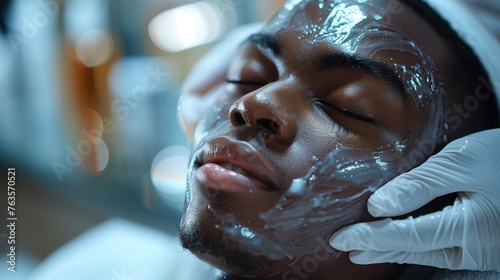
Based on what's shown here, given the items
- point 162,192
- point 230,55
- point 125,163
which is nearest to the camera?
point 230,55

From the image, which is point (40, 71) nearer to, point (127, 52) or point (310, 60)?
point (127, 52)

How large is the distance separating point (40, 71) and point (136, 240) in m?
1.04

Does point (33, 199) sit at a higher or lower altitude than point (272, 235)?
lower

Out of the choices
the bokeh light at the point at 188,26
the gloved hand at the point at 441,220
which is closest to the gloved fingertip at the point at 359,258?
the gloved hand at the point at 441,220

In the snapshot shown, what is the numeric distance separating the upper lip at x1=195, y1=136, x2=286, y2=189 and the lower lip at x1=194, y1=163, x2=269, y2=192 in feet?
0.04

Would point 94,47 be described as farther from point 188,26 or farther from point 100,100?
point 188,26

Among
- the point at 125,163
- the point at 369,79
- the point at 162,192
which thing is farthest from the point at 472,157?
the point at 125,163

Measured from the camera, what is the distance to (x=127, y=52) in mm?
2129

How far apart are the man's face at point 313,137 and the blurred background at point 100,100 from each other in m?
0.76

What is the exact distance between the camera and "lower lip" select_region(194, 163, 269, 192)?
821 mm

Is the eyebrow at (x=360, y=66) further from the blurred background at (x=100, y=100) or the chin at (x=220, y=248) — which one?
the blurred background at (x=100, y=100)

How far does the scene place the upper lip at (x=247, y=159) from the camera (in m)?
0.83

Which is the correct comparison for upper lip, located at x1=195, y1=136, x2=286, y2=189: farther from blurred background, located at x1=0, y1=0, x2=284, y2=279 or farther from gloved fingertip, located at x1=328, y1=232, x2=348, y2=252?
blurred background, located at x1=0, y1=0, x2=284, y2=279

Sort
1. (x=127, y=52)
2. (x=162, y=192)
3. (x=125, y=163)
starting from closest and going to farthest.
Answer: (x=162, y=192)
(x=125, y=163)
(x=127, y=52)
